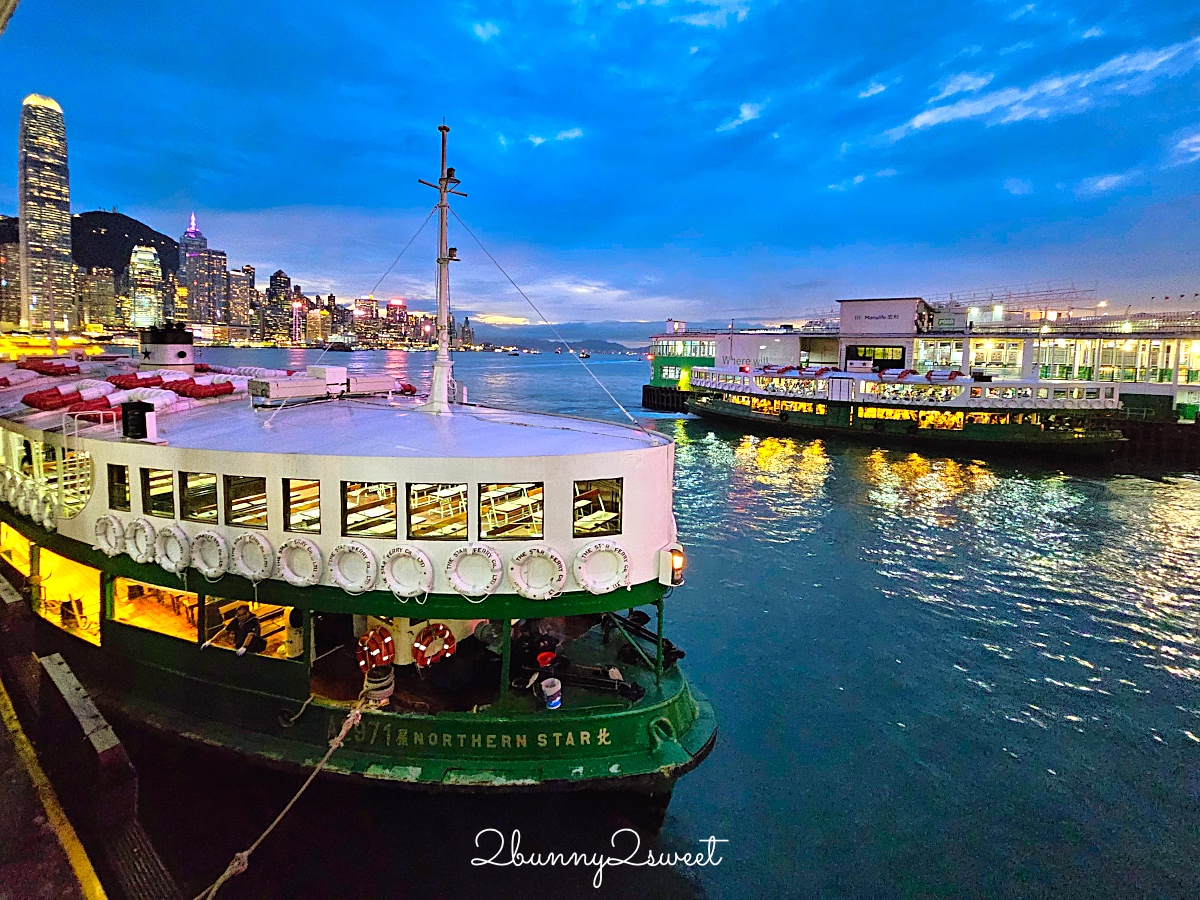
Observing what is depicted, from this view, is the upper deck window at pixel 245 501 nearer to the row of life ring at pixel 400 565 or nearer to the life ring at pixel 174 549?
the row of life ring at pixel 400 565

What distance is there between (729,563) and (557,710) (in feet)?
50.3

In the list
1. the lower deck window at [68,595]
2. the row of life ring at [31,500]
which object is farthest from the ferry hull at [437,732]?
the lower deck window at [68,595]

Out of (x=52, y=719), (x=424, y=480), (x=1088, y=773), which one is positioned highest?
(x=424, y=480)

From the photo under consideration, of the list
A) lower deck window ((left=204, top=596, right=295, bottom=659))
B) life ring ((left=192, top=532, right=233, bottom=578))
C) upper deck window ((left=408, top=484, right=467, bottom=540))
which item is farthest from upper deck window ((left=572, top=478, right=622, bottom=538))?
life ring ((left=192, top=532, right=233, bottom=578))

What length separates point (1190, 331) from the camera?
59.7 m

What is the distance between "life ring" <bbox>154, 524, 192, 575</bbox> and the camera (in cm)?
981

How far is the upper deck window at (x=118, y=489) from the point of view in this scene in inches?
420

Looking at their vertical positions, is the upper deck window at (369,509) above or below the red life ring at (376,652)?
above

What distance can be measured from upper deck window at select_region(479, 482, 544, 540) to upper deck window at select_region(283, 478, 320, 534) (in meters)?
2.48

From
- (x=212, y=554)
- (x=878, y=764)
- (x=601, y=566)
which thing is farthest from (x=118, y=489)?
(x=878, y=764)

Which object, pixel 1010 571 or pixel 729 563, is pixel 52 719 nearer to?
pixel 729 563

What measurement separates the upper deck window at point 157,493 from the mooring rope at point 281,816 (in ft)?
12.8

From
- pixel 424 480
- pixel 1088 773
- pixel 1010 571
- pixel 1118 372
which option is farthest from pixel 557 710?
pixel 1118 372

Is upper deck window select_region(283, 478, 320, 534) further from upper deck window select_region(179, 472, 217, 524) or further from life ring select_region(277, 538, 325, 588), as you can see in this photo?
upper deck window select_region(179, 472, 217, 524)
